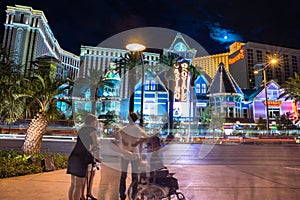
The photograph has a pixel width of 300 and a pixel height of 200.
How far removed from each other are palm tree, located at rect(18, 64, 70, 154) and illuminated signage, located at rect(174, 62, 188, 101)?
81.1 feet

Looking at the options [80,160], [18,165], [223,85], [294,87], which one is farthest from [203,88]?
[80,160]

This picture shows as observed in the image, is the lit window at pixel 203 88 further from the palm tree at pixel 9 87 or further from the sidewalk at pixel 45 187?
the sidewalk at pixel 45 187

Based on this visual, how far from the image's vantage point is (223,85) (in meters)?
36.8

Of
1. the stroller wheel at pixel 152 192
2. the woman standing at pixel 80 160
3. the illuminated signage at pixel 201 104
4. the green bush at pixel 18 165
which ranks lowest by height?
the green bush at pixel 18 165

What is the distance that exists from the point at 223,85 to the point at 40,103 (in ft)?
109

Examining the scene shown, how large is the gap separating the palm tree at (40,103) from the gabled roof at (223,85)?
3189cm

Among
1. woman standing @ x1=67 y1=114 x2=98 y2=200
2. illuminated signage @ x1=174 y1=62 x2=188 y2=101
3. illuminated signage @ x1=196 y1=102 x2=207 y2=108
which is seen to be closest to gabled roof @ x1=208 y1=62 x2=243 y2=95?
illuminated signage @ x1=196 y1=102 x2=207 y2=108

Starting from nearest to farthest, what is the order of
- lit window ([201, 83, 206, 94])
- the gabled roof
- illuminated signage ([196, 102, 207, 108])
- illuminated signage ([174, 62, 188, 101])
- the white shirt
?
the white shirt → illuminated signage ([174, 62, 188, 101]) → the gabled roof → illuminated signage ([196, 102, 207, 108]) → lit window ([201, 83, 206, 94])

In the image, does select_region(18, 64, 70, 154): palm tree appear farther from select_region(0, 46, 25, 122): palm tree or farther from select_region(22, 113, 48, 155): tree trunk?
select_region(0, 46, 25, 122): palm tree

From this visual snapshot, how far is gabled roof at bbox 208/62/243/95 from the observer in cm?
3628

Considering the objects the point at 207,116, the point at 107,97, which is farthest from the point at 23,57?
the point at 207,116

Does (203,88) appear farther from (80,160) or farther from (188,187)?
(80,160)

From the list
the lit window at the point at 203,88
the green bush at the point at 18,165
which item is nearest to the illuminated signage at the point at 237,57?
the lit window at the point at 203,88

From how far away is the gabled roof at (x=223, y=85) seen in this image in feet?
119
